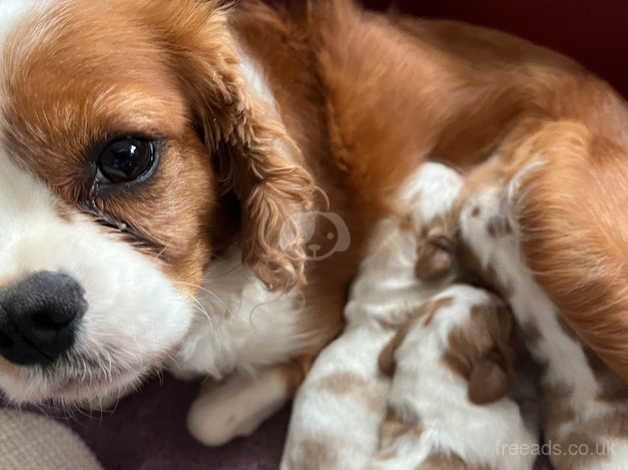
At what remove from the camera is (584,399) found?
1.67 meters

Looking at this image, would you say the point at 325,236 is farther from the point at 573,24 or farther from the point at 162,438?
the point at 573,24

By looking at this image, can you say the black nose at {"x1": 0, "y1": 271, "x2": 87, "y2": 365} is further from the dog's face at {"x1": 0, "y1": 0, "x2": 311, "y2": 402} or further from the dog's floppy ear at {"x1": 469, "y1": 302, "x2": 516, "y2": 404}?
the dog's floppy ear at {"x1": 469, "y1": 302, "x2": 516, "y2": 404}

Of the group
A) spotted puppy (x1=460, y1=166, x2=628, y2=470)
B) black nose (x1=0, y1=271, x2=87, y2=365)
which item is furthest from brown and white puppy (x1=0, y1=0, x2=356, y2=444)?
spotted puppy (x1=460, y1=166, x2=628, y2=470)

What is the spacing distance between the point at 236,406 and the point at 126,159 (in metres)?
0.72

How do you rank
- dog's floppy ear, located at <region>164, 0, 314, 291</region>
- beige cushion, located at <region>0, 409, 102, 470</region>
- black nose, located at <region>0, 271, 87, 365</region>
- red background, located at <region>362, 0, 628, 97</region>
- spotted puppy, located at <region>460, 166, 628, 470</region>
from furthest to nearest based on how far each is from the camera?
red background, located at <region>362, 0, 628, 97</region> < beige cushion, located at <region>0, 409, 102, 470</region> < spotted puppy, located at <region>460, 166, 628, 470</region> < dog's floppy ear, located at <region>164, 0, 314, 291</region> < black nose, located at <region>0, 271, 87, 365</region>

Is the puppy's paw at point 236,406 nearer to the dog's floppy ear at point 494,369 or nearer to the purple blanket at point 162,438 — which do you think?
the purple blanket at point 162,438

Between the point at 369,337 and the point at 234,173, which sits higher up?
the point at 234,173

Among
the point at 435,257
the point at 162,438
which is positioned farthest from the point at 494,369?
the point at 162,438

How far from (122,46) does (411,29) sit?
87cm

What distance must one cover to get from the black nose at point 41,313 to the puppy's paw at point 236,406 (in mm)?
635

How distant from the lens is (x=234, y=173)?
1.55 meters

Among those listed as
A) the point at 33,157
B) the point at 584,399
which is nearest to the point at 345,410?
the point at 584,399

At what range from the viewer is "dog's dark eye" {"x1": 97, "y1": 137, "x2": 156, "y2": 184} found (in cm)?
131

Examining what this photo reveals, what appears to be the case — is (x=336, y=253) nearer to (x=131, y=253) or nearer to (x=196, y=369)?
(x=196, y=369)
